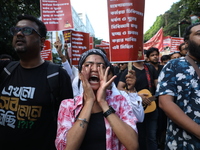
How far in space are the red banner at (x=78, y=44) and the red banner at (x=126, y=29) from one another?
8.17ft

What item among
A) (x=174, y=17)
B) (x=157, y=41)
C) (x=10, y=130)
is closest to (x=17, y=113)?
(x=10, y=130)

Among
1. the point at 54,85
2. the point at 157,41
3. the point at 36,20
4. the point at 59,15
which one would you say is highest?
the point at 59,15

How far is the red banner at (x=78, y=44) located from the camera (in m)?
5.76

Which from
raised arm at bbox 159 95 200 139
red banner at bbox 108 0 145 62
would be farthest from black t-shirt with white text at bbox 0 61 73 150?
red banner at bbox 108 0 145 62

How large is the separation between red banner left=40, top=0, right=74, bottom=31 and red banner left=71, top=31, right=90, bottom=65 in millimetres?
268

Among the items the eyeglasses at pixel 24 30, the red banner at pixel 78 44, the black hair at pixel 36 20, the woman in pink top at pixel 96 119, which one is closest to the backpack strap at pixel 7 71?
the eyeglasses at pixel 24 30

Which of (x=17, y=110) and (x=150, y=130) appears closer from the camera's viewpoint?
(x=17, y=110)

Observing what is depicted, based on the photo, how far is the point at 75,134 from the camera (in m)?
1.57

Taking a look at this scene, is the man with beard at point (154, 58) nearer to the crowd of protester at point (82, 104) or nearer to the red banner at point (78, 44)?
the red banner at point (78, 44)

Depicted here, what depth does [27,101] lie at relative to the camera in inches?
79.8

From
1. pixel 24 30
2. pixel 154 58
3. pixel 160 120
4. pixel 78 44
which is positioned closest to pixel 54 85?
pixel 24 30

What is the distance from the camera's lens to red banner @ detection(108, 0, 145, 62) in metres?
3.25

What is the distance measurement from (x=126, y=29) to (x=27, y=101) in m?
1.86

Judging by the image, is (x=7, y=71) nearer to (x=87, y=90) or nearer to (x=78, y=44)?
(x=87, y=90)
